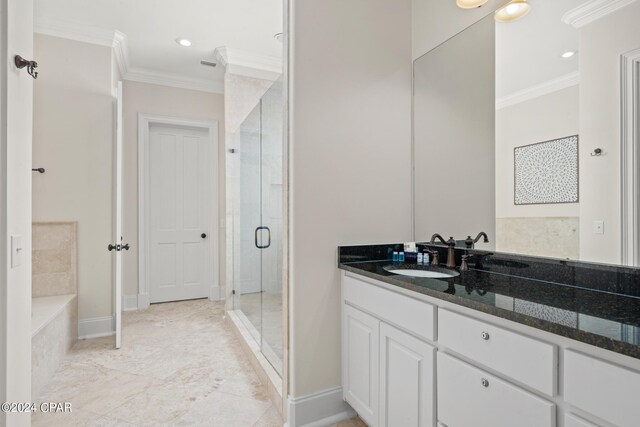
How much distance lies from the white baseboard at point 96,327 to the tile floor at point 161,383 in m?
0.09

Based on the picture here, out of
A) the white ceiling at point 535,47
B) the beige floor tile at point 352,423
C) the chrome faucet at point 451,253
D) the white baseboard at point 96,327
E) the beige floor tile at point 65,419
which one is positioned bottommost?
the beige floor tile at point 65,419

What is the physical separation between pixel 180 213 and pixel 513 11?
4.02m

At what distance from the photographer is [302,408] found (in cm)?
172

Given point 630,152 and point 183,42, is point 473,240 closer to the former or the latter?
point 630,152

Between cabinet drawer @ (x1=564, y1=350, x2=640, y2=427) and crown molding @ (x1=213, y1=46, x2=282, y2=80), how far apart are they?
150 inches

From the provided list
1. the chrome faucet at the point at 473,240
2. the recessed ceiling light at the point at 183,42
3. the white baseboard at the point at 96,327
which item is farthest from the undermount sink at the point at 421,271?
the recessed ceiling light at the point at 183,42

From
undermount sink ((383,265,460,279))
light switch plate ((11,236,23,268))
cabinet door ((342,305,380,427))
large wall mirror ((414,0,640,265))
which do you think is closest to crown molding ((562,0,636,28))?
large wall mirror ((414,0,640,265))

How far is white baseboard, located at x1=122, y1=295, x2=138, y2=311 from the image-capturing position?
388 cm

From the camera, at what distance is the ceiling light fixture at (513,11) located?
60.4 inches

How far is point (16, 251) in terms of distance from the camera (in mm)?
1204

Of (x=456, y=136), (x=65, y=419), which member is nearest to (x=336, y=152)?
(x=456, y=136)

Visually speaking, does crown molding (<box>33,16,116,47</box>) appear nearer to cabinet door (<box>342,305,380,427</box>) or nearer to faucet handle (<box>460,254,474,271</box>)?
cabinet door (<box>342,305,380,427</box>)

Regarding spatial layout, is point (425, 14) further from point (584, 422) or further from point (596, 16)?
point (584, 422)

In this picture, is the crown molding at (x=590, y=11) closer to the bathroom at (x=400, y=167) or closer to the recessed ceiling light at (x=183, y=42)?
the bathroom at (x=400, y=167)
